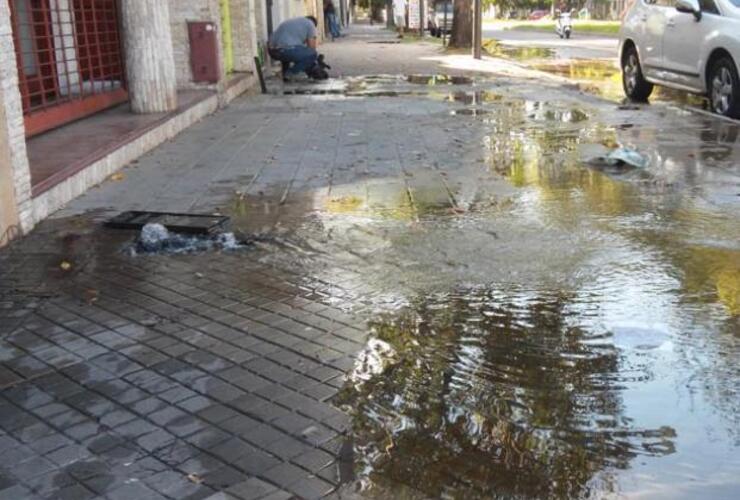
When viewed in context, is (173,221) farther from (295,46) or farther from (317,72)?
(317,72)

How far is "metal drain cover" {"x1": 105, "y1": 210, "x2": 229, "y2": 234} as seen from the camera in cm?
614

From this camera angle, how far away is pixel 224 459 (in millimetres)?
3178

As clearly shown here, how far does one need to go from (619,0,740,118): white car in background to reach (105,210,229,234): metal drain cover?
7199 millimetres

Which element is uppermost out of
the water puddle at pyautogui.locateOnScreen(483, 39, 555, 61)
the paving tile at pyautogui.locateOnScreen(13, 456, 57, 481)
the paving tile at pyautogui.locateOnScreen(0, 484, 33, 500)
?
the water puddle at pyautogui.locateOnScreen(483, 39, 555, 61)

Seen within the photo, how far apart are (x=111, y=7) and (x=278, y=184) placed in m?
6.93

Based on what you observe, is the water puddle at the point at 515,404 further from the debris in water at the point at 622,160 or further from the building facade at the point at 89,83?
the debris in water at the point at 622,160

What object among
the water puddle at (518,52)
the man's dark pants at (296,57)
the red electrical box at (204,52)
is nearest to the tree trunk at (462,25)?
the water puddle at (518,52)

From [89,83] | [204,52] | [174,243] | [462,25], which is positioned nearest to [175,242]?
[174,243]

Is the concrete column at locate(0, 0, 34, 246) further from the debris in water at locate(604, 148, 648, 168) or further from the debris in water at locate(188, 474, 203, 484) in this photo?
the debris in water at locate(604, 148, 648, 168)

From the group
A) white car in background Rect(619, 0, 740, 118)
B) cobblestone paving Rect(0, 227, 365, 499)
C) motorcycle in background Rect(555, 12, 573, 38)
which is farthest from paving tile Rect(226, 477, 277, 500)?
motorcycle in background Rect(555, 12, 573, 38)

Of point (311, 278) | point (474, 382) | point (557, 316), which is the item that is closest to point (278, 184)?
point (311, 278)

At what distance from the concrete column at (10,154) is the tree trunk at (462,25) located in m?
22.8

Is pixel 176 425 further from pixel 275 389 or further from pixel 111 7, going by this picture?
pixel 111 7

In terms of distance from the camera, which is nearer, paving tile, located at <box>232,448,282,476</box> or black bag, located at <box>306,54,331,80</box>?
paving tile, located at <box>232,448,282,476</box>
